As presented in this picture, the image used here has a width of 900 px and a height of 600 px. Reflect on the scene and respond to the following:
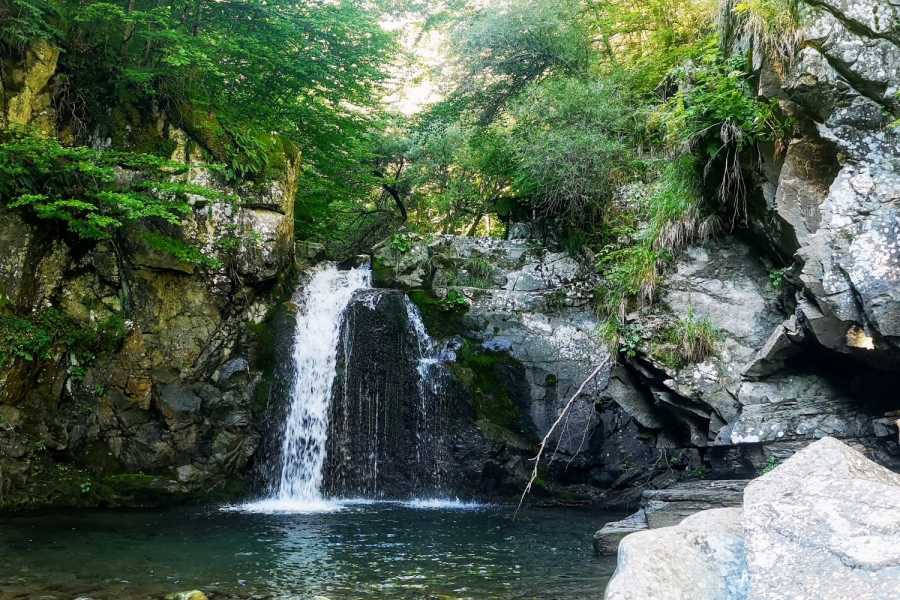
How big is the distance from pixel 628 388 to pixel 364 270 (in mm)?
5542

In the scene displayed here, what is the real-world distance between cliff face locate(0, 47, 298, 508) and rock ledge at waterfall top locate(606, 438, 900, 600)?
8.47 metres

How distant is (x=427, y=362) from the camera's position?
11.6m

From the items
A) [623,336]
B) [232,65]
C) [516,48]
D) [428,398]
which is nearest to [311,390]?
[428,398]

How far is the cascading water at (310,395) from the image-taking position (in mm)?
10609

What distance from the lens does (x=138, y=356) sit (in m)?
10.3

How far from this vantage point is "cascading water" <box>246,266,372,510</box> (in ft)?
34.8

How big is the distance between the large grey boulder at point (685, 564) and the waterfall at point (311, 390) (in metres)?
7.79

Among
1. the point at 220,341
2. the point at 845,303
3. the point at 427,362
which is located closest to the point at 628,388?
the point at 427,362

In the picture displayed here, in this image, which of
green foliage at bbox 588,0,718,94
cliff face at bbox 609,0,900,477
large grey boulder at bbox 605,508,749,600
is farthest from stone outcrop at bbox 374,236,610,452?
large grey boulder at bbox 605,508,749,600

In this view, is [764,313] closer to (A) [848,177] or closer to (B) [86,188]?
(A) [848,177]

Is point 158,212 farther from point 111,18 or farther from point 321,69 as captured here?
point 321,69

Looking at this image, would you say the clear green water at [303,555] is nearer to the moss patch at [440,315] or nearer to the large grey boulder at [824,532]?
the large grey boulder at [824,532]

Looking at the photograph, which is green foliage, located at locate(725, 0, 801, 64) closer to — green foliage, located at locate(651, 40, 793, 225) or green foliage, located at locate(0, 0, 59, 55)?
green foliage, located at locate(651, 40, 793, 225)

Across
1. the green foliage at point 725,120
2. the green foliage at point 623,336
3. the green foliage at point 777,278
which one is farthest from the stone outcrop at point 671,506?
the green foliage at point 725,120
